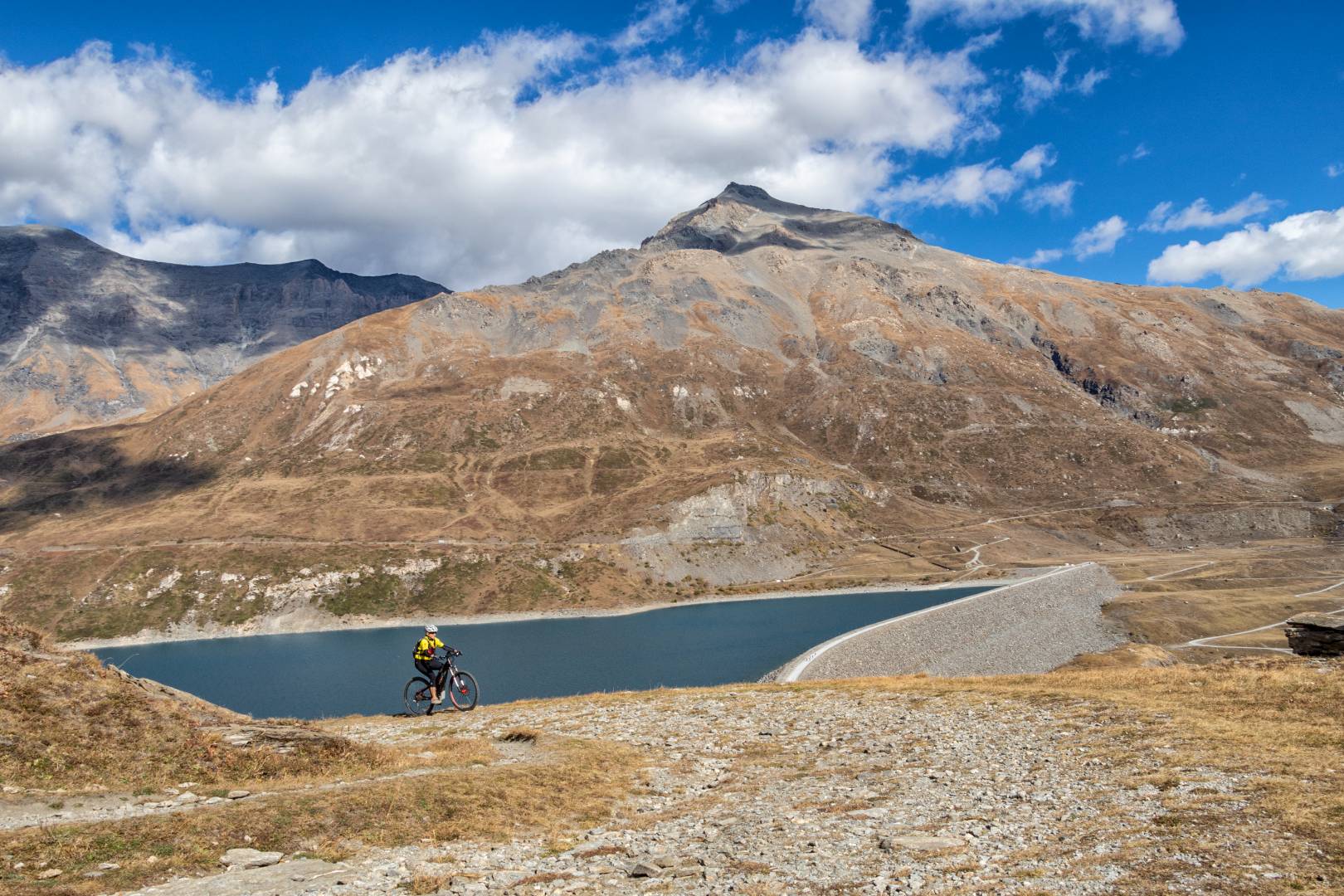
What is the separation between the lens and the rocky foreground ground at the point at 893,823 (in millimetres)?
12719

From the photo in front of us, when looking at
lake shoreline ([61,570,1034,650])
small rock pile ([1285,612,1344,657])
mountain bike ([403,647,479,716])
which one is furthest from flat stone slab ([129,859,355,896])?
lake shoreline ([61,570,1034,650])

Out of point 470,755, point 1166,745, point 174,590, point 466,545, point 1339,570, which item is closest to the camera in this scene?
point 1166,745

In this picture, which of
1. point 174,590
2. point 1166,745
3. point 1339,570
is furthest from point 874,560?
point 1166,745

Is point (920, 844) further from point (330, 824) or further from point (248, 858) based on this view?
point (248, 858)

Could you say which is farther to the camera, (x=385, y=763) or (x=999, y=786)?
(x=385, y=763)

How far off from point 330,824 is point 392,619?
475 feet

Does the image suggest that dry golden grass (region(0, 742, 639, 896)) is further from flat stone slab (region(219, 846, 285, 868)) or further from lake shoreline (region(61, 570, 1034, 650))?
lake shoreline (region(61, 570, 1034, 650))

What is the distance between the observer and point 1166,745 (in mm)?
20531

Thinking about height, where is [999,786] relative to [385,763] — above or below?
below

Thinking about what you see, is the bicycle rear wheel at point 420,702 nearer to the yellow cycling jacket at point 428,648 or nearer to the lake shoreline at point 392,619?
the yellow cycling jacket at point 428,648

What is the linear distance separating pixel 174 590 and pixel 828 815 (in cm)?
16992

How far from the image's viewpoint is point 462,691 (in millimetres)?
32969

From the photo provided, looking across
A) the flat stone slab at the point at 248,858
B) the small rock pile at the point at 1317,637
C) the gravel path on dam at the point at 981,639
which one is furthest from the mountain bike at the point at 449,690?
the small rock pile at the point at 1317,637

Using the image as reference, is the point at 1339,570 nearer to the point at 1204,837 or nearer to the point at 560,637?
the point at 560,637
